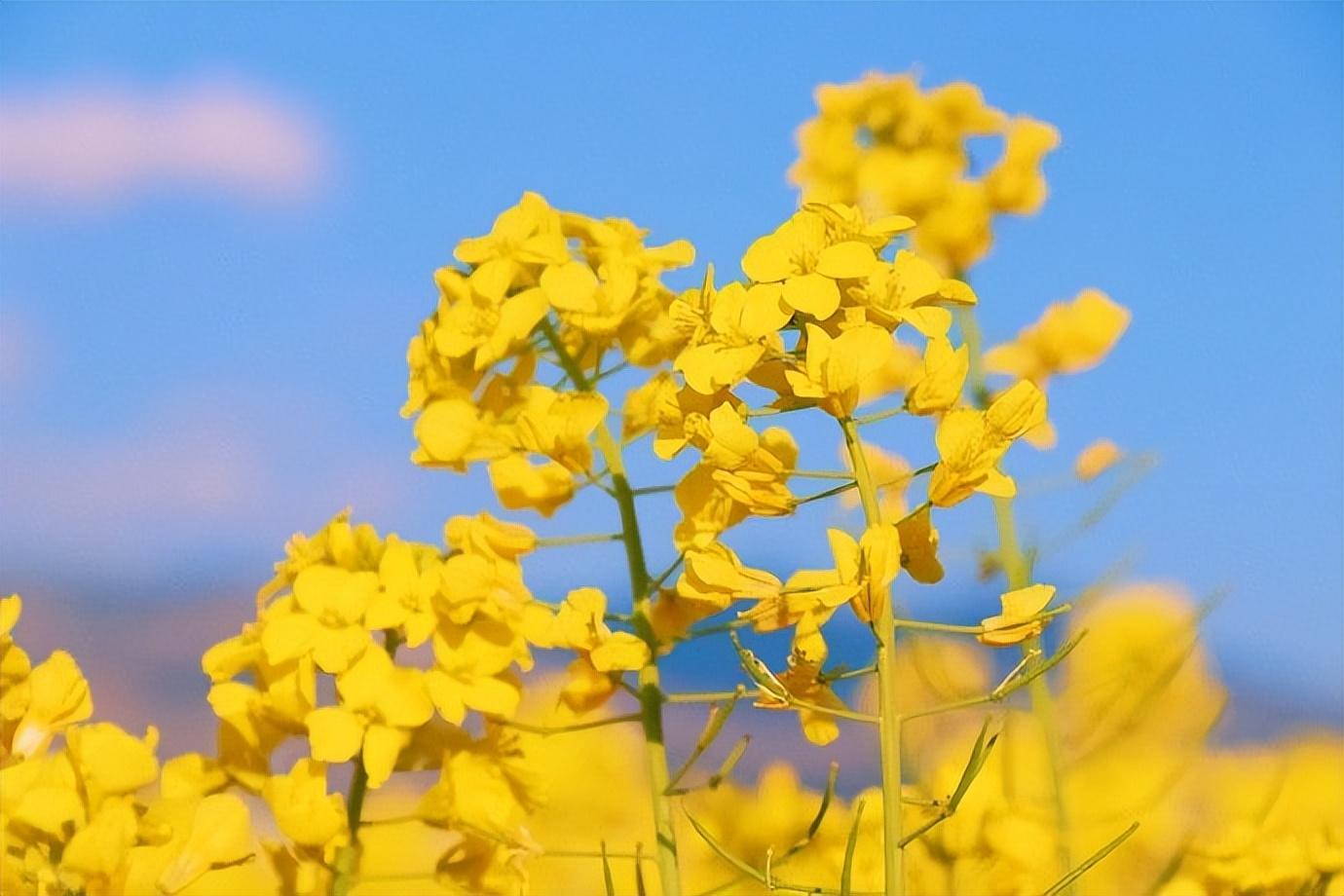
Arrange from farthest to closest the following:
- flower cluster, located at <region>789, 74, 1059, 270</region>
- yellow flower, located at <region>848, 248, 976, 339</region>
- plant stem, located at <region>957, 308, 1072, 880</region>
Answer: flower cluster, located at <region>789, 74, 1059, 270</region>, plant stem, located at <region>957, 308, 1072, 880</region>, yellow flower, located at <region>848, 248, 976, 339</region>

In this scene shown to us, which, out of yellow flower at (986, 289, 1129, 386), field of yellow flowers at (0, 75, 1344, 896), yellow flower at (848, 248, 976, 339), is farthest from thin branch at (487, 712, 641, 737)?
yellow flower at (986, 289, 1129, 386)

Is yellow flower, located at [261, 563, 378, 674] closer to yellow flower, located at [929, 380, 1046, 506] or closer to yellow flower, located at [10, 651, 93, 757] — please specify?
yellow flower, located at [10, 651, 93, 757]

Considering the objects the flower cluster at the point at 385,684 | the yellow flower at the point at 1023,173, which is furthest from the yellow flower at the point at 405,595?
the yellow flower at the point at 1023,173

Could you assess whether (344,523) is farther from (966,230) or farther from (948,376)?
(966,230)

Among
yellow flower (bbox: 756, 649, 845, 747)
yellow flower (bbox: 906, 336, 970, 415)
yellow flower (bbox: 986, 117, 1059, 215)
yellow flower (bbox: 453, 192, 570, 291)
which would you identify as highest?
yellow flower (bbox: 986, 117, 1059, 215)

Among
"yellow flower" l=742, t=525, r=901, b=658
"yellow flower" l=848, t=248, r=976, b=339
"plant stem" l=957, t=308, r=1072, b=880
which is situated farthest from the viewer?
"plant stem" l=957, t=308, r=1072, b=880

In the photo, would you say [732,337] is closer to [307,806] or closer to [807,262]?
[807,262]

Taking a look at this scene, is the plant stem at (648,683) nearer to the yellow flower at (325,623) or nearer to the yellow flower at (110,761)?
the yellow flower at (325,623)
